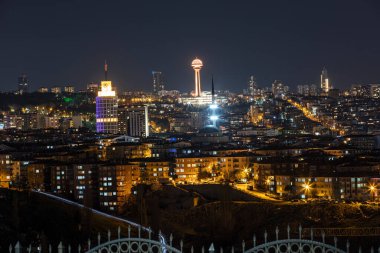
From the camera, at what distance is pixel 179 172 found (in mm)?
37781

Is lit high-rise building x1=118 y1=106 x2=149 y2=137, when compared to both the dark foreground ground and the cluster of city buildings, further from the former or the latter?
the dark foreground ground

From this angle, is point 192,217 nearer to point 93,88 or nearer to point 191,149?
point 191,149

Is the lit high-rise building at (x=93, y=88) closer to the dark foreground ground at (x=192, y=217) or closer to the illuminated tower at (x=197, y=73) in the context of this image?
the illuminated tower at (x=197, y=73)

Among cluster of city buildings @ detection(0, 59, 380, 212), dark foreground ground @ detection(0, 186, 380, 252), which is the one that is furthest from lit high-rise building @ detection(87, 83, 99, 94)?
dark foreground ground @ detection(0, 186, 380, 252)

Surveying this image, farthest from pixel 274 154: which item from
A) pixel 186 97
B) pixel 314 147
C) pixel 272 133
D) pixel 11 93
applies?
pixel 186 97

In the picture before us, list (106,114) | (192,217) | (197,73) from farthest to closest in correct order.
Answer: (197,73), (106,114), (192,217)

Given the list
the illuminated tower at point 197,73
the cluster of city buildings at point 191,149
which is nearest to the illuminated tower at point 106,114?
the cluster of city buildings at point 191,149

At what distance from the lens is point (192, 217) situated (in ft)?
101

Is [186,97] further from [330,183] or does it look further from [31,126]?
[330,183]

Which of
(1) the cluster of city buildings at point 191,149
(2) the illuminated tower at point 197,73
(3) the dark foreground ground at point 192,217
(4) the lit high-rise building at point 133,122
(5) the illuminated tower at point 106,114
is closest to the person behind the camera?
(3) the dark foreground ground at point 192,217

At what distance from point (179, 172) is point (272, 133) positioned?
23888 millimetres

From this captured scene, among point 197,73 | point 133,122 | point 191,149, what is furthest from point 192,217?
point 197,73

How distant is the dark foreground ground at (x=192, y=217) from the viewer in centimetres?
2538

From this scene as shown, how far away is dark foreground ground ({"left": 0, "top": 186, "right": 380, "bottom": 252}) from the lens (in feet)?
83.3
